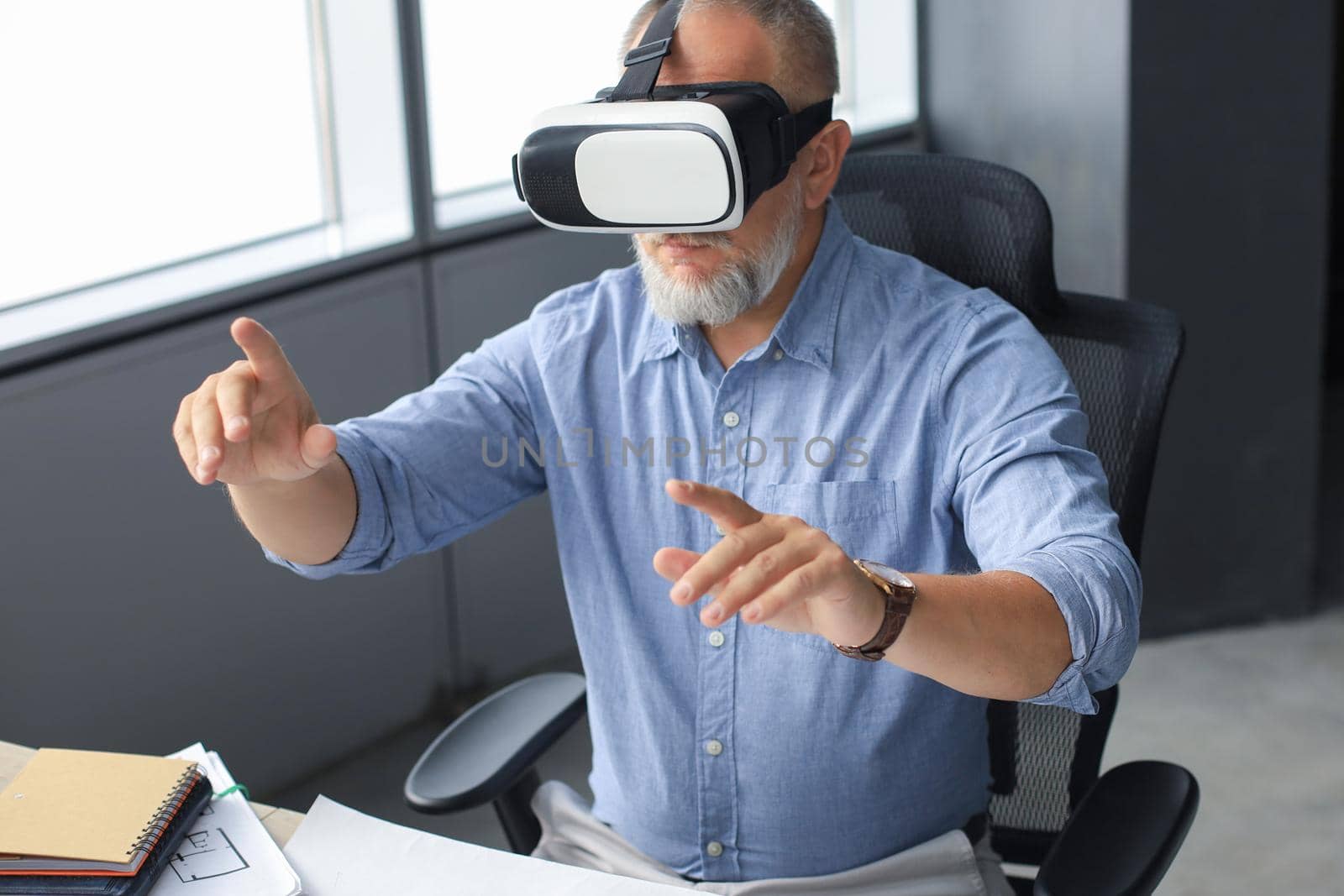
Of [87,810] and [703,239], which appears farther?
[703,239]

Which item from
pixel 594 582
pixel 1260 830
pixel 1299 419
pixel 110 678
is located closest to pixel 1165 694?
pixel 1260 830

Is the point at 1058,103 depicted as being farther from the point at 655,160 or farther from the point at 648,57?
the point at 655,160

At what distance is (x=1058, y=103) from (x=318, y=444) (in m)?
2.12

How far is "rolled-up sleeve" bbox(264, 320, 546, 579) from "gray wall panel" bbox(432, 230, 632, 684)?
1.05m

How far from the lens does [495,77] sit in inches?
102

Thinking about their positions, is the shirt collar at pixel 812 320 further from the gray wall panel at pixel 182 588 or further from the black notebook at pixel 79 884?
the gray wall panel at pixel 182 588

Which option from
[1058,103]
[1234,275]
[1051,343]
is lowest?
[1234,275]

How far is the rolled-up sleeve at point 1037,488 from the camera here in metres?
1.08

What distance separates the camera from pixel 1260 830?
7.59 ft

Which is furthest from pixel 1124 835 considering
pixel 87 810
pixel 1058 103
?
pixel 1058 103

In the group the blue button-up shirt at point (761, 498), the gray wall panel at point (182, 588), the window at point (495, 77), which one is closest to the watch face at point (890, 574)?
the blue button-up shirt at point (761, 498)

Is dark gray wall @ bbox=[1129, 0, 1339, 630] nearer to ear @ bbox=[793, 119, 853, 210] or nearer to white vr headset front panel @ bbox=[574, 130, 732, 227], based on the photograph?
ear @ bbox=[793, 119, 853, 210]

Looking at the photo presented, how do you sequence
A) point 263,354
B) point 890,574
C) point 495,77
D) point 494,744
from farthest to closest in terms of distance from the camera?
point 495,77 < point 494,744 < point 263,354 < point 890,574
